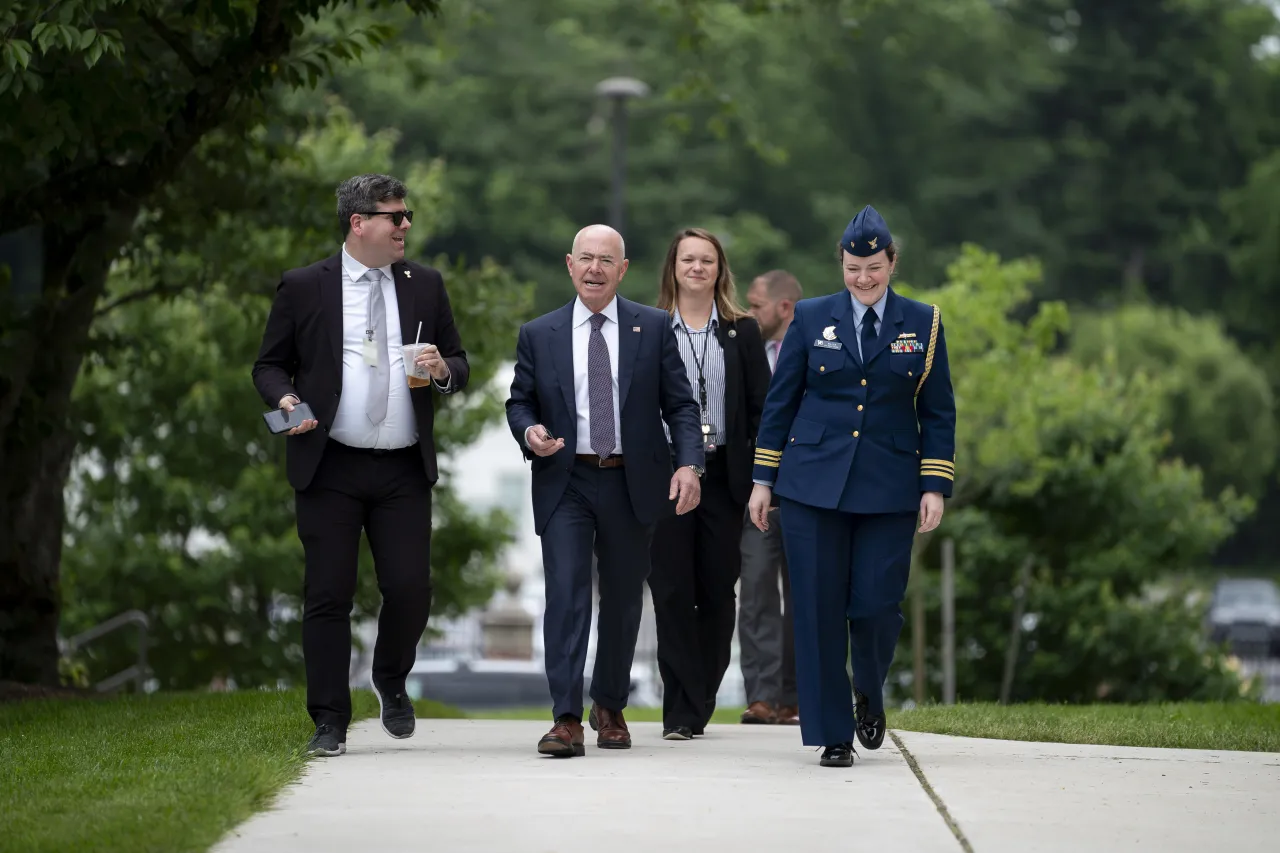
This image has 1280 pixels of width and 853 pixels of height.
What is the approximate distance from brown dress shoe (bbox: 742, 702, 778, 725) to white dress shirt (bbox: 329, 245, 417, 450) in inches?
122

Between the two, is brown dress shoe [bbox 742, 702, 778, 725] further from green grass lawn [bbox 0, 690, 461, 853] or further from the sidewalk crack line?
green grass lawn [bbox 0, 690, 461, 853]

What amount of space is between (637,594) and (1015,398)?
15.8 metres

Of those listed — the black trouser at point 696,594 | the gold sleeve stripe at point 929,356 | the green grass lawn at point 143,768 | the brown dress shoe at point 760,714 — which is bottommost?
the brown dress shoe at point 760,714

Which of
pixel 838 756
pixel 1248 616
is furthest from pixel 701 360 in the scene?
pixel 1248 616

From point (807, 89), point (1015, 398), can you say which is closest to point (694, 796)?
point (1015, 398)

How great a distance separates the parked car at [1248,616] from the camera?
147 ft

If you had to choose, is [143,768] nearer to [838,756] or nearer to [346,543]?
[346,543]

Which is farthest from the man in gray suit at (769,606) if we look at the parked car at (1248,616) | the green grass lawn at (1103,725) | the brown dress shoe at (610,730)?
the parked car at (1248,616)

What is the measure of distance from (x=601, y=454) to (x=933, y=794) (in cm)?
195

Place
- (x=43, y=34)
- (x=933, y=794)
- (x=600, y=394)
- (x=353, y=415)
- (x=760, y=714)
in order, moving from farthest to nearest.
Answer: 1. (x=760, y=714)
2. (x=43, y=34)
3. (x=600, y=394)
4. (x=353, y=415)
5. (x=933, y=794)

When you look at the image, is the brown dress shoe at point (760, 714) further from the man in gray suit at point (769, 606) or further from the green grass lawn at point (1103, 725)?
the green grass lawn at point (1103, 725)

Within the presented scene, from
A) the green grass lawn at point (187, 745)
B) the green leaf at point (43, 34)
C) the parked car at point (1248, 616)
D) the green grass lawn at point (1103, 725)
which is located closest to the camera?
the green grass lawn at point (187, 745)

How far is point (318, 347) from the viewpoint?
320 inches

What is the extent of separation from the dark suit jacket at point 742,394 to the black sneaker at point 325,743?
86.1 inches
